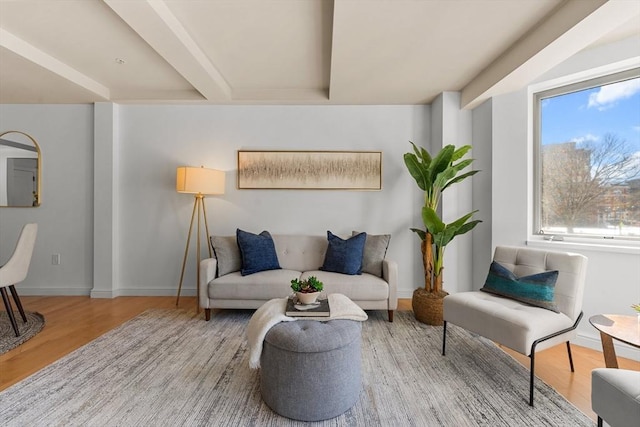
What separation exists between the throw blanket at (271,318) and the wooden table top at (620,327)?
128 cm

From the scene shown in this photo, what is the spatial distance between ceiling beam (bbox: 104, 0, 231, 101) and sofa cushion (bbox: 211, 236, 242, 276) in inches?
65.9

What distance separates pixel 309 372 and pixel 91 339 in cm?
217

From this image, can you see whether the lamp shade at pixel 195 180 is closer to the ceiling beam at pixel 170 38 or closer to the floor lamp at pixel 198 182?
the floor lamp at pixel 198 182

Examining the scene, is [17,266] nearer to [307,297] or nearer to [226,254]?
[226,254]

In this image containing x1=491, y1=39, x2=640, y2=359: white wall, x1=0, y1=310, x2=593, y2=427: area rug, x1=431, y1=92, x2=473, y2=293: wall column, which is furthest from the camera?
x1=431, y1=92, x2=473, y2=293: wall column

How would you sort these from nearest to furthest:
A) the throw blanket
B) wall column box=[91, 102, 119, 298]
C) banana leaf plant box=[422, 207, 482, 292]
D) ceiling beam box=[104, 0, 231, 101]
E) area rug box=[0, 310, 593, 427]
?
area rug box=[0, 310, 593, 427] → the throw blanket → ceiling beam box=[104, 0, 231, 101] → banana leaf plant box=[422, 207, 482, 292] → wall column box=[91, 102, 119, 298]

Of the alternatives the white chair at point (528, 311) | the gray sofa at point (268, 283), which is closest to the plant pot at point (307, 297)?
the gray sofa at point (268, 283)

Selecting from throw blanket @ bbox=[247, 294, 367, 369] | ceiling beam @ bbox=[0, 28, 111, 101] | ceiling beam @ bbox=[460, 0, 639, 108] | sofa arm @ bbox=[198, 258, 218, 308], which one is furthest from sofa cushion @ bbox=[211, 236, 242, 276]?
ceiling beam @ bbox=[460, 0, 639, 108]

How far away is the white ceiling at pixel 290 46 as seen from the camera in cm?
199

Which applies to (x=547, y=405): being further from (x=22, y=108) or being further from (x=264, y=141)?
(x=22, y=108)

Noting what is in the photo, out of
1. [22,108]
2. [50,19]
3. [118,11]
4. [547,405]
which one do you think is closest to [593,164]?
[547,405]

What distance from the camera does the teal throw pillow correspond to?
1965 millimetres

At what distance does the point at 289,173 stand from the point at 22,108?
140 inches

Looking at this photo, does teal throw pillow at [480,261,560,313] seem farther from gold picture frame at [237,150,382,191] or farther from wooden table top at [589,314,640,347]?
gold picture frame at [237,150,382,191]
